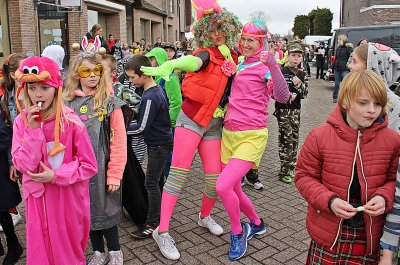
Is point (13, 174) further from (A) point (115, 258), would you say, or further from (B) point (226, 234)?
(B) point (226, 234)

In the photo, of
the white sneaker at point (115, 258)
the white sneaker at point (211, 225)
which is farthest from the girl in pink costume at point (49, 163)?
the white sneaker at point (211, 225)

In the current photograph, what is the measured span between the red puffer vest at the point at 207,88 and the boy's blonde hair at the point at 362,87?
145 centimetres

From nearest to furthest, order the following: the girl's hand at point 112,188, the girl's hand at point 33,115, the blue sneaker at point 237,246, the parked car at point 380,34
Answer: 1. the girl's hand at point 33,115
2. the girl's hand at point 112,188
3. the blue sneaker at point 237,246
4. the parked car at point 380,34

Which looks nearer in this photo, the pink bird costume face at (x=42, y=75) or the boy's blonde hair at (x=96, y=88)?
the pink bird costume face at (x=42, y=75)

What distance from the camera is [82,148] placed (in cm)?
262

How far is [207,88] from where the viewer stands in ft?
11.3

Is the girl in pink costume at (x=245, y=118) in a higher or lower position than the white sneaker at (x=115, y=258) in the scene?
higher

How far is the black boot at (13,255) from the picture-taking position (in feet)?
11.2

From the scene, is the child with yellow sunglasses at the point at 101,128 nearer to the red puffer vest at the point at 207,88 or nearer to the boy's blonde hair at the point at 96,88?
the boy's blonde hair at the point at 96,88

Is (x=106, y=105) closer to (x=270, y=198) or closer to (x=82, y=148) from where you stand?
(x=82, y=148)

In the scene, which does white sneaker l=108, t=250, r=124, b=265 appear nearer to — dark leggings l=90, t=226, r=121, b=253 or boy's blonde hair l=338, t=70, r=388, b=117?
dark leggings l=90, t=226, r=121, b=253

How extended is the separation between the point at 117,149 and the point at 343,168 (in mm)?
1650

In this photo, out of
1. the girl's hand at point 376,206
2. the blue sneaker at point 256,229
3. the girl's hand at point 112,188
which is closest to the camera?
the girl's hand at point 376,206

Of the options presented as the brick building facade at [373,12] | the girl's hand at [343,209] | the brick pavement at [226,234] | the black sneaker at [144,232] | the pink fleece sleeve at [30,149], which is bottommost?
the brick pavement at [226,234]
